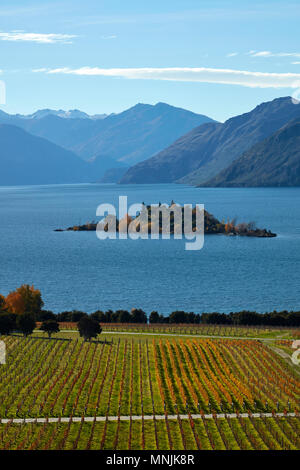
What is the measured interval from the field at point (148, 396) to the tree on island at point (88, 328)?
6.34 feet

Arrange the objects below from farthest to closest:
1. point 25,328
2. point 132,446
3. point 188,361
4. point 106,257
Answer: point 106,257
point 25,328
point 188,361
point 132,446

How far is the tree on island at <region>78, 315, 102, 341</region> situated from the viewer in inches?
3118

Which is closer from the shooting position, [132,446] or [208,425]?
[132,446]

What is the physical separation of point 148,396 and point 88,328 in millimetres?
23344

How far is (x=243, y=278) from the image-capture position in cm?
14350

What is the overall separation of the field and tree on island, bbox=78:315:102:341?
1.93 m

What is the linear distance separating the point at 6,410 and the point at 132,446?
43.0 feet

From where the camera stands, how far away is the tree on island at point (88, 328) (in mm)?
79188

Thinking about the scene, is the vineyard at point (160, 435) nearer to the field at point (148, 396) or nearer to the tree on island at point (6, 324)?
the field at point (148, 396)

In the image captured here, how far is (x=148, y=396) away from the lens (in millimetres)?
57406

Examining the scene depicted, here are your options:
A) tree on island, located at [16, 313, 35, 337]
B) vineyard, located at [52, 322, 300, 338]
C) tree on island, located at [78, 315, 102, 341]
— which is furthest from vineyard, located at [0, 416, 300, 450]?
vineyard, located at [52, 322, 300, 338]
